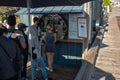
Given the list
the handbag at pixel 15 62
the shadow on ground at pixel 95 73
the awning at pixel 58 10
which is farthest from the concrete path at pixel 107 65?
the handbag at pixel 15 62

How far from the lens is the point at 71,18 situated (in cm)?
1016

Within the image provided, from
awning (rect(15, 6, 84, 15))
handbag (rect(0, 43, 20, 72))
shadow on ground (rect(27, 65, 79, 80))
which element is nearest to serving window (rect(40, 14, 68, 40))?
awning (rect(15, 6, 84, 15))

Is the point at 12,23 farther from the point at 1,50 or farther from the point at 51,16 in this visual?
the point at 51,16

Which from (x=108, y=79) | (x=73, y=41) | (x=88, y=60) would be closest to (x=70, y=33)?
(x=73, y=41)

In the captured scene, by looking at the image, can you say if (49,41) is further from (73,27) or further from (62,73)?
(73,27)

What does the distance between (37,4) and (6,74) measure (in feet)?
11.1

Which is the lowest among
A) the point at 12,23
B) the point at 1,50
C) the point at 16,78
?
the point at 16,78

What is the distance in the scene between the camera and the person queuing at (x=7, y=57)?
5031 mm

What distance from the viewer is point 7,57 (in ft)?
16.7

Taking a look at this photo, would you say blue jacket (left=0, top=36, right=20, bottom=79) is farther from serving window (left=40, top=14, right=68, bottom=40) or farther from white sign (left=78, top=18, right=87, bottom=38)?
serving window (left=40, top=14, right=68, bottom=40)

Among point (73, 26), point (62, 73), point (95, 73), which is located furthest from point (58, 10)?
point (95, 73)

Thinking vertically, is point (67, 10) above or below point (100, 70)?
above

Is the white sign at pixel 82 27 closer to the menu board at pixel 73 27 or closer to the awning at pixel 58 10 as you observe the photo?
the awning at pixel 58 10

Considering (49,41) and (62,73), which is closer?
(49,41)
